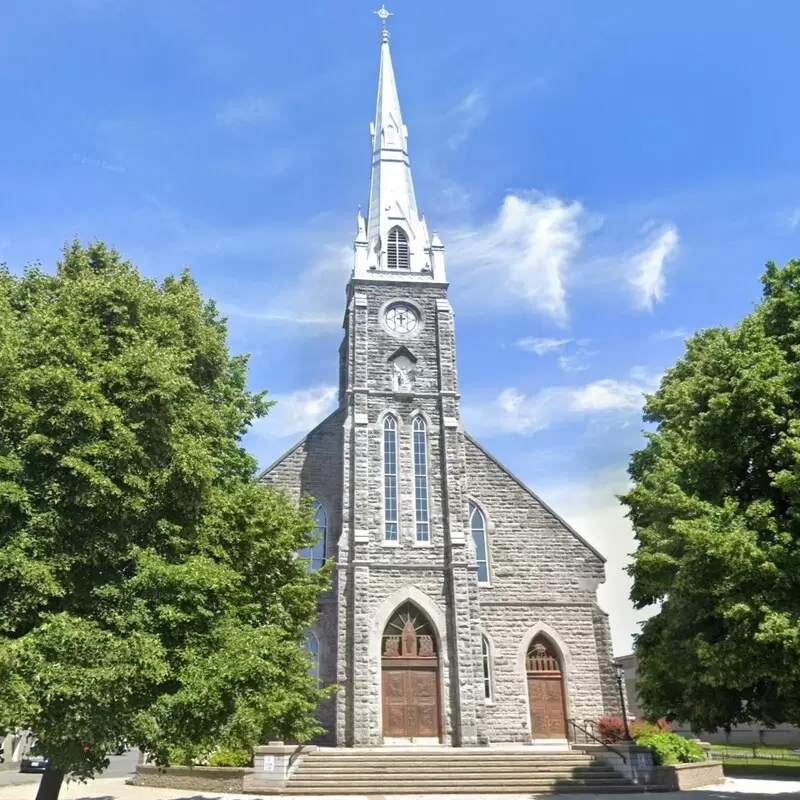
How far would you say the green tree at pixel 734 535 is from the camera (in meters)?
11.7

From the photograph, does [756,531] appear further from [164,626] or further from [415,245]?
[415,245]

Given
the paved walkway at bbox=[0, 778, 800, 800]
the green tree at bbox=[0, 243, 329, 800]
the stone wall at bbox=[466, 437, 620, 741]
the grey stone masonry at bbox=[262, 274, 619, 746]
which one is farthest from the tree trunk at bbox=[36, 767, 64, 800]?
the stone wall at bbox=[466, 437, 620, 741]

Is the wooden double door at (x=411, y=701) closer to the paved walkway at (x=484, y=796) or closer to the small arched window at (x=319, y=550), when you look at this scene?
the small arched window at (x=319, y=550)

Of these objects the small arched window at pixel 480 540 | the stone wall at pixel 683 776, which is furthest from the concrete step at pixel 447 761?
the small arched window at pixel 480 540

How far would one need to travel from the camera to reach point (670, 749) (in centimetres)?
1912

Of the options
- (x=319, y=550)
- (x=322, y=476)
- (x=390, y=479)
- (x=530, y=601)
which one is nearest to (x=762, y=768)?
(x=530, y=601)

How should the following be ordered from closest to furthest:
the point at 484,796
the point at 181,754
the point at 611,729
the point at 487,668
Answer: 1. the point at 181,754
2. the point at 484,796
3. the point at 611,729
4. the point at 487,668

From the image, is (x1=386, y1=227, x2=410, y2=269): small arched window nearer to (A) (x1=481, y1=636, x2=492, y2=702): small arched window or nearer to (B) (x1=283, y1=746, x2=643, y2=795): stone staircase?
(A) (x1=481, y1=636, x2=492, y2=702): small arched window

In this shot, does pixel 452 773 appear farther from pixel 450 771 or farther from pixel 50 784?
pixel 50 784

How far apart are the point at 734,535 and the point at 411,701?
46.0ft

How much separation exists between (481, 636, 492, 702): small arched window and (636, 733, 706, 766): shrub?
5420 millimetres

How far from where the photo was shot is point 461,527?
80.2ft

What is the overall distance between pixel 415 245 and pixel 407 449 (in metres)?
9.09

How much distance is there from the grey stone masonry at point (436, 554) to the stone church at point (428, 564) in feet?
0.16
